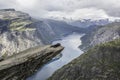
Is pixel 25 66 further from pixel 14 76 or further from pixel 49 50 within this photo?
pixel 49 50

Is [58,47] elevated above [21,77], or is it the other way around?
[58,47]

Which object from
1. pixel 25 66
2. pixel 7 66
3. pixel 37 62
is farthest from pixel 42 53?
pixel 7 66

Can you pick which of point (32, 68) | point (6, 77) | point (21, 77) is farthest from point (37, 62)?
point (6, 77)

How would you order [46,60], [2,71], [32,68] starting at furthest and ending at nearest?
[46,60]
[32,68]
[2,71]

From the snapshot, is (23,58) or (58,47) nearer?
(23,58)

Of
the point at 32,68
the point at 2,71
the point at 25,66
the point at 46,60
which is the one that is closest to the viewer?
the point at 2,71

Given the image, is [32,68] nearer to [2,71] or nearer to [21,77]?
[21,77]
